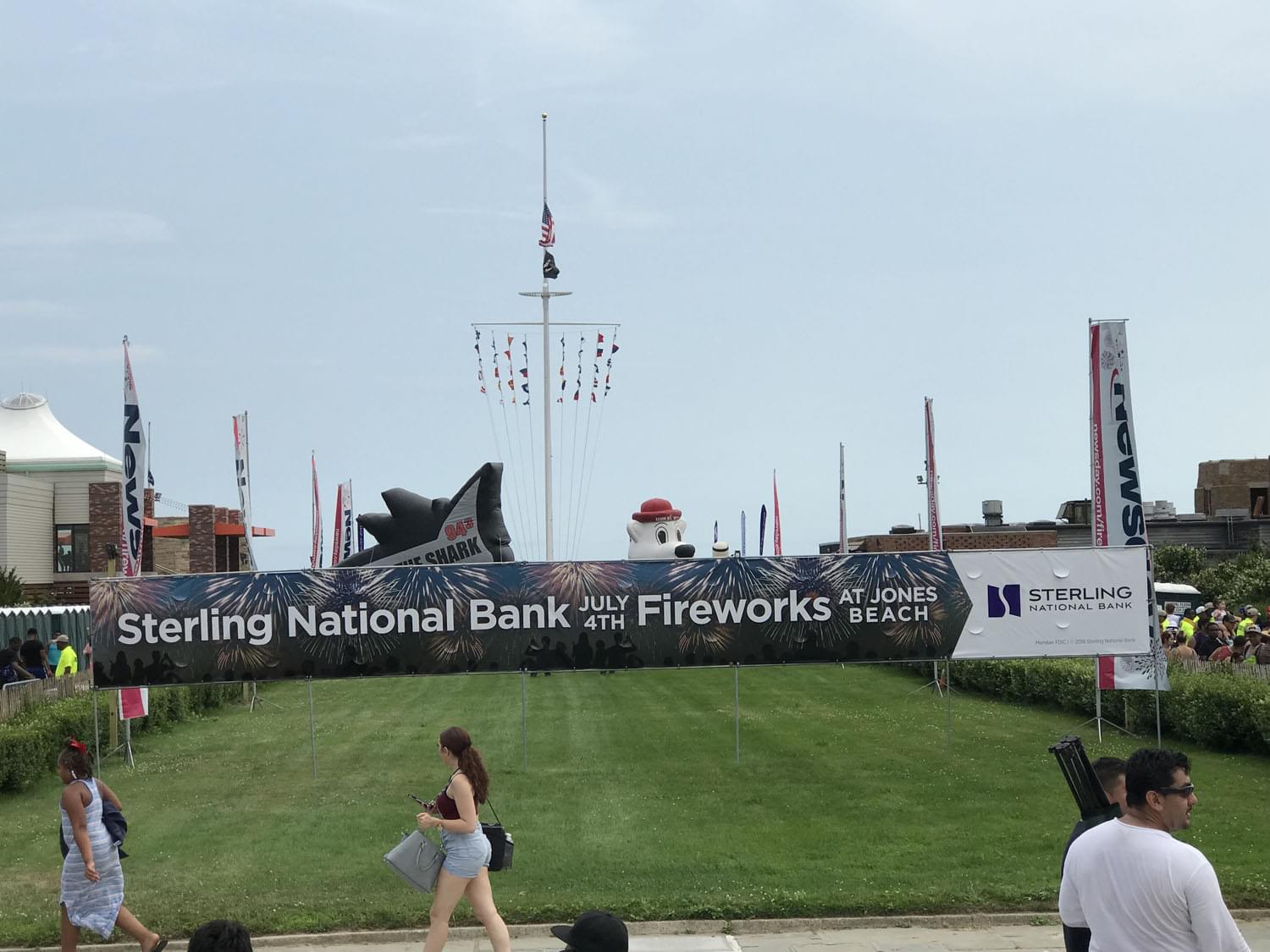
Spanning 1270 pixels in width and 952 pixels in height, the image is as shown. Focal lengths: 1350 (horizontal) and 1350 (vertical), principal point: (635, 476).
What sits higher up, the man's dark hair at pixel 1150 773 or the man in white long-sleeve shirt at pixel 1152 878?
the man's dark hair at pixel 1150 773

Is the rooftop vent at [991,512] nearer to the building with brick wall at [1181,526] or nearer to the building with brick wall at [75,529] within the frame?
the building with brick wall at [1181,526]

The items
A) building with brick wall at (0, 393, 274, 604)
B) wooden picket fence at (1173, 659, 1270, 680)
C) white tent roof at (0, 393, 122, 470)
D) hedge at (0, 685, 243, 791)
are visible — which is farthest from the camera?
white tent roof at (0, 393, 122, 470)

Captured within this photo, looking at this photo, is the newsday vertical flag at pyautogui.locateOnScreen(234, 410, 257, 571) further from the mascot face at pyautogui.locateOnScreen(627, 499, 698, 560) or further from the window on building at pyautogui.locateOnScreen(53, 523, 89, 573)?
the window on building at pyautogui.locateOnScreen(53, 523, 89, 573)

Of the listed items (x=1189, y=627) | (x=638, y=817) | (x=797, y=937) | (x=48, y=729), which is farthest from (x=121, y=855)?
(x=1189, y=627)

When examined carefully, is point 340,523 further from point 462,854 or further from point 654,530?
point 462,854

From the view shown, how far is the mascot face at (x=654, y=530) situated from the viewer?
31656 millimetres

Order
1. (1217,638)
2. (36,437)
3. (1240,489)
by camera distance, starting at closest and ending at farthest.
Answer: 1. (1217,638)
2. (1240,489)
3. (36,437)

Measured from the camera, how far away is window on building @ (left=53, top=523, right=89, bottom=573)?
183 feet

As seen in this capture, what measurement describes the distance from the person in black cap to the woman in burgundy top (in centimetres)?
406

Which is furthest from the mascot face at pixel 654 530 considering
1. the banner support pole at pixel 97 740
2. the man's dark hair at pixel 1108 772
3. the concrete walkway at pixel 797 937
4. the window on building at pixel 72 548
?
the window on building at pixel 72 548

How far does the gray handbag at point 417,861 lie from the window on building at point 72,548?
51.7m

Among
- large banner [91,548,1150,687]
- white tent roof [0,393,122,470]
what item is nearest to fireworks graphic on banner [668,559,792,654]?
large banner [91,548,1150,687]

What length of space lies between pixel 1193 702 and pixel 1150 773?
15.1 m

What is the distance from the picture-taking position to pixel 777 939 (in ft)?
32.9
